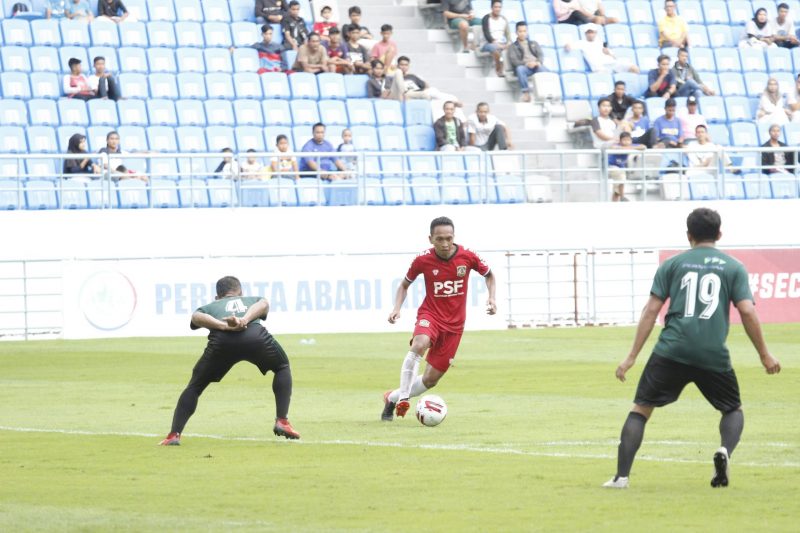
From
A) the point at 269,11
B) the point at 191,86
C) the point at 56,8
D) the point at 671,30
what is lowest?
the point at 191,86

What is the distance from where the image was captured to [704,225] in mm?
9531

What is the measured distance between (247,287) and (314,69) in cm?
612

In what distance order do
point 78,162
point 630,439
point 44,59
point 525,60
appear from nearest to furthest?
point 630,439, point 78,162, point 44,59, point 525,60

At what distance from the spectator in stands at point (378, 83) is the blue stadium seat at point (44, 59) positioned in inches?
244

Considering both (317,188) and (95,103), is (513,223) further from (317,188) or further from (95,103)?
(95,103)

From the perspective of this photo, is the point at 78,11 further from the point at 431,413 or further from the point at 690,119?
the point at 431,413

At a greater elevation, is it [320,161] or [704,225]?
[320,161]

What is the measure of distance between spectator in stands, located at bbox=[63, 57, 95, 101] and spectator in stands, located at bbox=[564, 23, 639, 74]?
11.0 m

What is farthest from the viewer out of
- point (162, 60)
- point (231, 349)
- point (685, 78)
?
point (685, 78)

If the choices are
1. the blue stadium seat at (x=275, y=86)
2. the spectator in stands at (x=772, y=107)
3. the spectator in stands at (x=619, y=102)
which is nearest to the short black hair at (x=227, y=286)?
the blue stadium seat at (x=275, y=86)

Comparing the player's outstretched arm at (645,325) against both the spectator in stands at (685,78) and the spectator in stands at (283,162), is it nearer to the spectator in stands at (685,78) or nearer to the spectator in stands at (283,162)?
the spectator in stands at (283,162)

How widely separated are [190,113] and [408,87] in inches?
190

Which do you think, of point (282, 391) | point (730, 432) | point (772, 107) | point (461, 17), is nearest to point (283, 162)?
point (461, 17)

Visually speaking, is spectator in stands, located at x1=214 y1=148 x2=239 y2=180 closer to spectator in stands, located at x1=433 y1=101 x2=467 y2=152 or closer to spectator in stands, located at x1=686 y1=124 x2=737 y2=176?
spectator in stands, located at x1=433 y1=101 x2=467 y2=152
